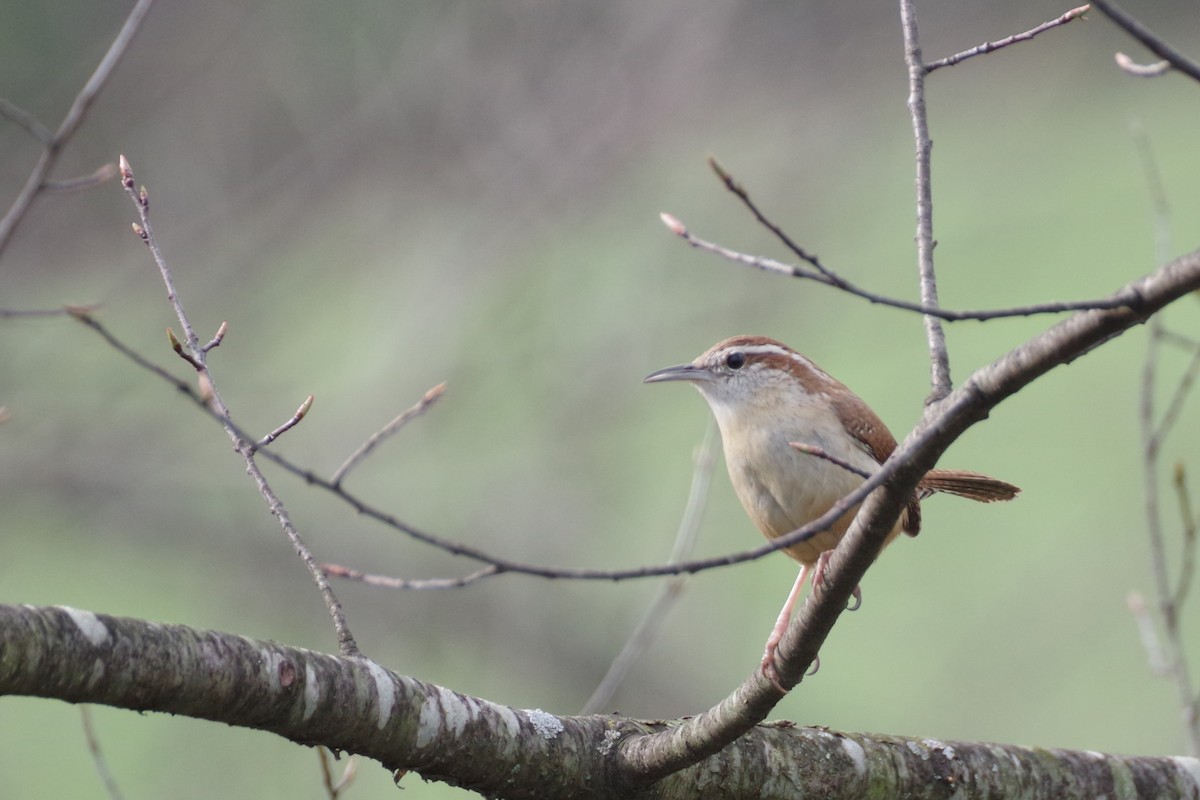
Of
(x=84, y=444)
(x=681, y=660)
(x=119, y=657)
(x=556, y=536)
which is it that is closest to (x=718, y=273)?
(x=556, y=536)

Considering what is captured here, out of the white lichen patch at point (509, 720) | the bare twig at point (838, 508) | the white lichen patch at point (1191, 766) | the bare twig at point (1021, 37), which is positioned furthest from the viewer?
the white lichen patch at point (1191, 766)

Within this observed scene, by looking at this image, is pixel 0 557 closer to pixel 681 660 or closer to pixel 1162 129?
pixel 681 660

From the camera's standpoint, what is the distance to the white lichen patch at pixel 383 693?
2.03 meters

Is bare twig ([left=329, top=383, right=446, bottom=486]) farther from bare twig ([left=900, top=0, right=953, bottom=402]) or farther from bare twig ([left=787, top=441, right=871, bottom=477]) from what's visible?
bare twig ([left=900, top=0, right=953, bottom=402])

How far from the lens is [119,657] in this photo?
1703 mm

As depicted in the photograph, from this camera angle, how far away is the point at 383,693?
204 centimetres

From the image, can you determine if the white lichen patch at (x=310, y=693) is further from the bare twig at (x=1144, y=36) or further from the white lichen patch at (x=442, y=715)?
the bare twig at (x=1144, y=36)

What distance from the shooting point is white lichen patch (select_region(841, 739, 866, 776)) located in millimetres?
2656

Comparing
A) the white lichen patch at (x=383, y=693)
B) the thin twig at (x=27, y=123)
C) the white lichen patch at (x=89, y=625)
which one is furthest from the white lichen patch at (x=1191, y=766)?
the thin twig at (x=27, y=123)

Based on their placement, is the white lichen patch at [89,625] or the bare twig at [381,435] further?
the bare twig at [381,435]

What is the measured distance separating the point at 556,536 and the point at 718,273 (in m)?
1.90

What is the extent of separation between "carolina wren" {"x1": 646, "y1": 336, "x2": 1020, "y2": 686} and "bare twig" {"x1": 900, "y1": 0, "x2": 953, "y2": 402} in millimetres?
595

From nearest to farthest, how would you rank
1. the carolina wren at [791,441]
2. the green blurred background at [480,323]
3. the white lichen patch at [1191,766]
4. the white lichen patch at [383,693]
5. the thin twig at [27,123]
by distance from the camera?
the white lichen patch at [383,693] → the thin twig at [27,123] → the white lichen patch at [1191,766] → the carolina wren at [791,441] → the green blurred background at [480,323]

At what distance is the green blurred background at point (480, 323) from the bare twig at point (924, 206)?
14.5ft
